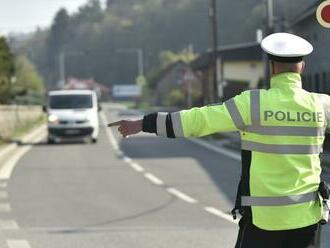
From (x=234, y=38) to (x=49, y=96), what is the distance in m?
68.0

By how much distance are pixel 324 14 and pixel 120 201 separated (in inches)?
294

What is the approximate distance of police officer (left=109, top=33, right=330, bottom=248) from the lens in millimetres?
4055

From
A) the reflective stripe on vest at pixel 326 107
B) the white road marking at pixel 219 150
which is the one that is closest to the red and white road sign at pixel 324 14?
the reflective stripe on vest at pixel 326 107

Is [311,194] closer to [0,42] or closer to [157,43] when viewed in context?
[0,42]

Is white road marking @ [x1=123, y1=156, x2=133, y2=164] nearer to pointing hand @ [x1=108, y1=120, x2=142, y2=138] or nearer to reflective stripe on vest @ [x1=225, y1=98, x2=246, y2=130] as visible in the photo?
pointing hand @ [x1=108, y1=120, x2=142, y2=138]

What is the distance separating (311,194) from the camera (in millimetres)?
→ 4098

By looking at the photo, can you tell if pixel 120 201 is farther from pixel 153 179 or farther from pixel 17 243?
pixel 17 243

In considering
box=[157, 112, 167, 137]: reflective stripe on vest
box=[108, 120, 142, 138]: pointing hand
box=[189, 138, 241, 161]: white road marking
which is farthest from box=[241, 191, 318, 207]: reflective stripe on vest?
box=[189, 138, 241, 161]: white road marking

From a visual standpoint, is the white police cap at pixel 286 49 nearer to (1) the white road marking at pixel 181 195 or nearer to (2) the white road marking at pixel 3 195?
(1) the white road marking at pixel 181 195

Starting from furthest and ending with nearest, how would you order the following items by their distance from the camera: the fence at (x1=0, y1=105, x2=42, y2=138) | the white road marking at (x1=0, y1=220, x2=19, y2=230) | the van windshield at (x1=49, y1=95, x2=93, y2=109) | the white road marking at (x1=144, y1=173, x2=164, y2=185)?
1. the fence at (x1=0, y1=105, x2=42, y2=138)
2. the van windshield at (x1=49, y1=95, x2=93, y2=109)
3. the white road marking at (x1=144, y1=173, x2=164, y2=185)
4. the white road marking at (x1=0, y1=220, x2=19, y2=230)

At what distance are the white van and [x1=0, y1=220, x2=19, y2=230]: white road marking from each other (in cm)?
2002

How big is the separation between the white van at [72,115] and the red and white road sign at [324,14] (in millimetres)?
24681

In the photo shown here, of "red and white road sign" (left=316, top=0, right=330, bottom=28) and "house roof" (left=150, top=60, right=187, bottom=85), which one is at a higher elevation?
"red and white road sign" (left=316, top=0, right=330, bottom=28)

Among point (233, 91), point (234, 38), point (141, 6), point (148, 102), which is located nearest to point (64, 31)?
point (141, 6)
